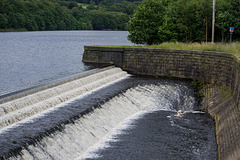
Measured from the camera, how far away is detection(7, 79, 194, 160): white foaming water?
12.2 meters

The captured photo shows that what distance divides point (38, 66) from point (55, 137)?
800 inches

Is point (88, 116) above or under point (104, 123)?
above

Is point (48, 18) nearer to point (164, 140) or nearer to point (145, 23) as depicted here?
point (145, 23)

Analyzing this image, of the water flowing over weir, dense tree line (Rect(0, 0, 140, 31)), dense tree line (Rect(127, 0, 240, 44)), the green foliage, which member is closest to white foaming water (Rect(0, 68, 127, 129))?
the water flowing over weir

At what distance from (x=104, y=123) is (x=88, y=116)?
0.85 meters

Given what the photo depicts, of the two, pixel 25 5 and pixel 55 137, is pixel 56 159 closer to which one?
pixel 55 137

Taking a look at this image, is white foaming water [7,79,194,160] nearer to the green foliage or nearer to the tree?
the green foliage

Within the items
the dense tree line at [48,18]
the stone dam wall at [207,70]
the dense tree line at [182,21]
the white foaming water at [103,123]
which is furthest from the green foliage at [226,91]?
the dense tree line at [48,18]

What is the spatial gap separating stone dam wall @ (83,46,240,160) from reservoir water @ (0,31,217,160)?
0.83 meters

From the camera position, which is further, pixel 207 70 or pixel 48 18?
pixel 48 18

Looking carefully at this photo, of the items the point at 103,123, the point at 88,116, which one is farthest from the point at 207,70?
the point at 88,116

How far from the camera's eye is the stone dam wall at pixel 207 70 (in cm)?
1416

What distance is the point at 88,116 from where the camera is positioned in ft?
50.5

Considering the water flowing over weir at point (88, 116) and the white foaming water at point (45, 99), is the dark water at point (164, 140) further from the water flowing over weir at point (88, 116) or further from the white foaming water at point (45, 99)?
the white foaming water at point (45, 99)
